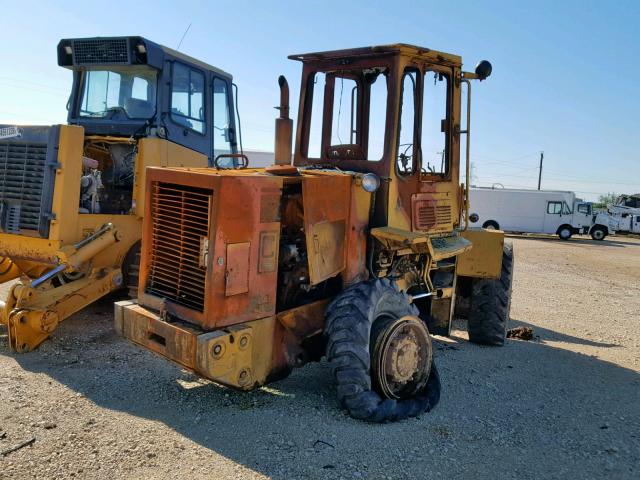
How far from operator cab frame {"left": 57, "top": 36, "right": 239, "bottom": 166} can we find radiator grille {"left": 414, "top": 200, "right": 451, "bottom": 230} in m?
3.71

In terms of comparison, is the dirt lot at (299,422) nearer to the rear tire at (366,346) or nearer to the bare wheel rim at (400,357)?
the rear tire at (366,346)

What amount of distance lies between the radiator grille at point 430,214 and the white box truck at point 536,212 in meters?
25.6

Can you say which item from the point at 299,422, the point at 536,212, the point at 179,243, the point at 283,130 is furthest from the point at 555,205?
the point at 179,243

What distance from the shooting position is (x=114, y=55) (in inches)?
296

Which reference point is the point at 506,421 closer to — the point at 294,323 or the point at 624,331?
the point at 294,323

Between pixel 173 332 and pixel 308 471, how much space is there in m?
1.30

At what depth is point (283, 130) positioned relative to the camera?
4.84 m

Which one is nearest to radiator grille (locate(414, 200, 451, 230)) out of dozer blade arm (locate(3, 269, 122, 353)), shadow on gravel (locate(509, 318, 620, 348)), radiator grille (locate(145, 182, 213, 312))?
radiator grille (locate(145, 182, 213, 312))

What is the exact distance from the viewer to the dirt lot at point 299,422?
3721mm

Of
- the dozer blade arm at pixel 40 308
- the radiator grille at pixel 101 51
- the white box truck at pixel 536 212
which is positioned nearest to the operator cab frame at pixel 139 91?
the radiator grille at pixel 101 51

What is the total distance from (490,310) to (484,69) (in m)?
2.79

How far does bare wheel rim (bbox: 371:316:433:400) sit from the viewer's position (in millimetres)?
4531

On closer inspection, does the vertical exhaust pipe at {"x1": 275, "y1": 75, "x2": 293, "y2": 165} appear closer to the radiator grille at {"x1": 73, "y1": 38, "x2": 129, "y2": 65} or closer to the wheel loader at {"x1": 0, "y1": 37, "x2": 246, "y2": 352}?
the wheel loader at {"x1": 0, "y1": 37, "x2": 246, "y2": 352}

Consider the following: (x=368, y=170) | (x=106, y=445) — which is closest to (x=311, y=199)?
(x=368, y=170)
